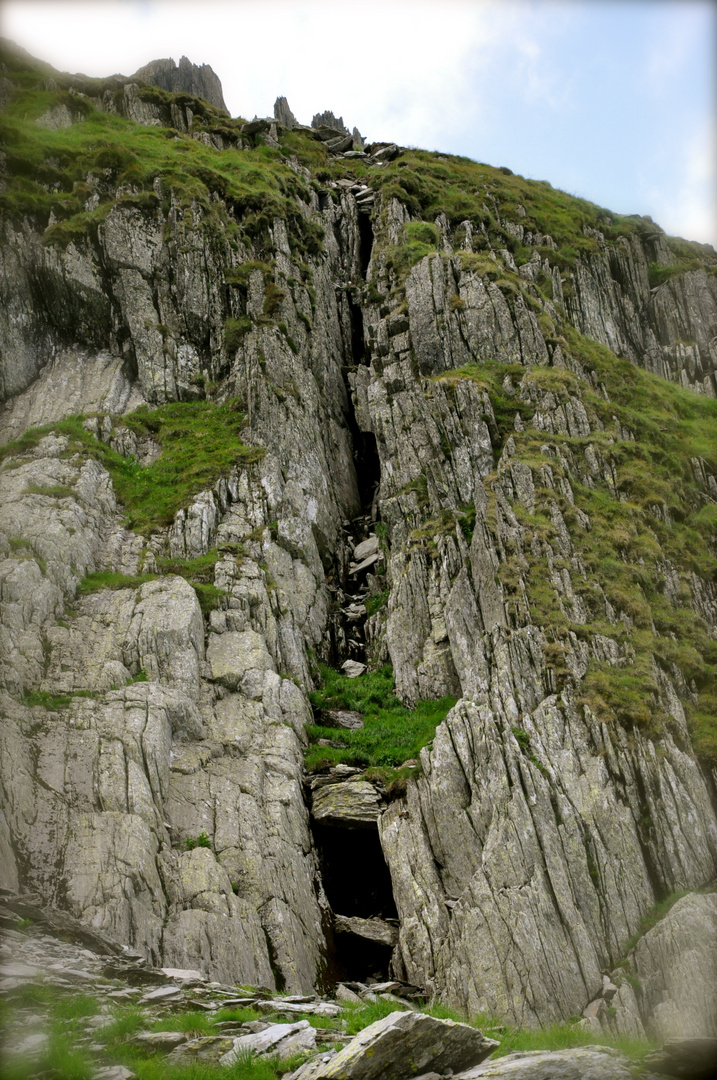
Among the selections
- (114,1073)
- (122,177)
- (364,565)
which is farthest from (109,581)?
(122,177)

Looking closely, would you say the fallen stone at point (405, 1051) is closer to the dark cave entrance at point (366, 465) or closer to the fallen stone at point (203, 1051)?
the fallen stone at point (203, 1051)

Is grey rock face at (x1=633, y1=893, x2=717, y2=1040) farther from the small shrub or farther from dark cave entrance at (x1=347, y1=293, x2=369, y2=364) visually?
dark cave entrance at (x1=347, y1=293, x2=369, y2=364)

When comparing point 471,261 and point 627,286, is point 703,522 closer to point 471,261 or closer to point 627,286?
point 471,261

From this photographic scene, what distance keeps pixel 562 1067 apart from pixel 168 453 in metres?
34.9

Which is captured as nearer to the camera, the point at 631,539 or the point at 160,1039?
the point at 160,1039

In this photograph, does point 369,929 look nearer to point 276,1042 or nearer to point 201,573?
point 276,1042

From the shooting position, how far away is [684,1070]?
391 inches

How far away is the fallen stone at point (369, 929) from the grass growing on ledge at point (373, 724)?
18.3 ft

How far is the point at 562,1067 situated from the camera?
1052 centimetres

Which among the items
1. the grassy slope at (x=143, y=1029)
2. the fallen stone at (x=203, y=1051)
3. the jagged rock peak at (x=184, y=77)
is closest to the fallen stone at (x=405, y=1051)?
the grassy slope at (x=143, y=1029)

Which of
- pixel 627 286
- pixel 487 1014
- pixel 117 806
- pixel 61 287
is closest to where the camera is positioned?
pixel 487 1014

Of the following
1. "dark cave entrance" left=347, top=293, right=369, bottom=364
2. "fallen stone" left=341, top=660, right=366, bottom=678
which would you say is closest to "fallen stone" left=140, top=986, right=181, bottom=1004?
"fallen stone" left=341, top=660, right=366, bottom=678

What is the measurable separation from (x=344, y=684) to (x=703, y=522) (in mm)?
20118

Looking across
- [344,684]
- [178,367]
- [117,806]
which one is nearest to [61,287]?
[178,367]
